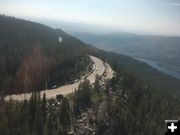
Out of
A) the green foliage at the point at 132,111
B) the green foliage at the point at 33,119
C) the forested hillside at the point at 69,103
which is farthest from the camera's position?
the green foliage at the point at 132,111

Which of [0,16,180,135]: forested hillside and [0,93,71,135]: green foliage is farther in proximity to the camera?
[0,16,180,135]: forested hillside

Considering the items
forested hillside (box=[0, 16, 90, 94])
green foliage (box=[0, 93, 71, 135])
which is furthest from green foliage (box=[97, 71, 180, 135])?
forested hillside (box=[0, 16, 90, 94])

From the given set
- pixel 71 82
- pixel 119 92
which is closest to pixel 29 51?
pixel 71 82

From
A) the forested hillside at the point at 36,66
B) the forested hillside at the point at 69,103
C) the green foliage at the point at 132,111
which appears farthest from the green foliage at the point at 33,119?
the forested hillside at the point at 36,66

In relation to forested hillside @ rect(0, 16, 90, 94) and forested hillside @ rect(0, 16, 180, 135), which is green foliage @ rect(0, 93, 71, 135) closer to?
forested hillside @ rect(0, 16, 180, 135)

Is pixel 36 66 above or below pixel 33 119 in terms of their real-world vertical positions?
above

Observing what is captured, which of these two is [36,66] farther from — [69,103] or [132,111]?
[132,111]

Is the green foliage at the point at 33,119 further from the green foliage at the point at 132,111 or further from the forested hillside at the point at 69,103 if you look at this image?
the green foliage at the point at 132,111

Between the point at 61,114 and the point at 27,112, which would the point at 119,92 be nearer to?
the point at 61,114

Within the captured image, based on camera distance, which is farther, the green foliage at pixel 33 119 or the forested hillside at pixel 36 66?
the forested hillside at pixel 36 66

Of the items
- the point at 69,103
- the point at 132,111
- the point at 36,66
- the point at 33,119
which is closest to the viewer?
the point at 33,119

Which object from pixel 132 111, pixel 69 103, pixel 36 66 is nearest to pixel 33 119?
pixel 69 103
